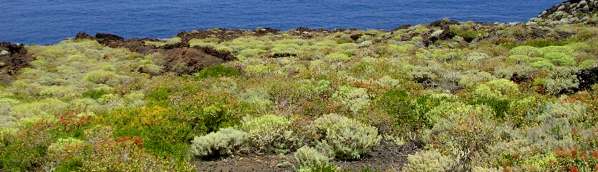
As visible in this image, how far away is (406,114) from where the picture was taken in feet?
51.0

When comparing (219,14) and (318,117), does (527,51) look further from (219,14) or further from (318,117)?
(219,14)

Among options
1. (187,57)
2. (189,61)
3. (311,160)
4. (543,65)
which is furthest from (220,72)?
(311,160)

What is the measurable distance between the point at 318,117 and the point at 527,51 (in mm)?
20200

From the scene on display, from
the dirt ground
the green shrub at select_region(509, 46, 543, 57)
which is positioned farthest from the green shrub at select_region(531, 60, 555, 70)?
the dirt ground

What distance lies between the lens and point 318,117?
15.2m

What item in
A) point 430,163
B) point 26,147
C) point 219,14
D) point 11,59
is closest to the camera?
point 430,163

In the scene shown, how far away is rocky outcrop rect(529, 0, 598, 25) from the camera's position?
50928 mm

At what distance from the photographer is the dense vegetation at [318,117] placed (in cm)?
1100

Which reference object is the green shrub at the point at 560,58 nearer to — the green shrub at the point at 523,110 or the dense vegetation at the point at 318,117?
the dense vegetation at the point at 318,117

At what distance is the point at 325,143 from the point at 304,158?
1134 mm

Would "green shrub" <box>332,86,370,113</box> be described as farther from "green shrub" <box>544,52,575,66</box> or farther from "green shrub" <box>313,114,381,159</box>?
"green shrub" <box>544,52,575,66</box>

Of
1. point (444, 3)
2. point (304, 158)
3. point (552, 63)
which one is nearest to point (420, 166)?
point (304, 158)

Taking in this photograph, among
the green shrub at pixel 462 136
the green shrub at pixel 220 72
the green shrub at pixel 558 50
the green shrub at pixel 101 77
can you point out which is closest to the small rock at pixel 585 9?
the green shrub at pixel 558 50

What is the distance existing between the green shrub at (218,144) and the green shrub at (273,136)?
230 millimetres
